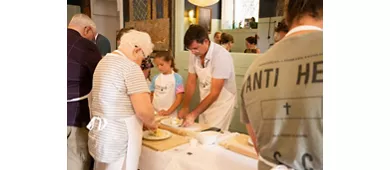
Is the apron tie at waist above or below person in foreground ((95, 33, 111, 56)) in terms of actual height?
below

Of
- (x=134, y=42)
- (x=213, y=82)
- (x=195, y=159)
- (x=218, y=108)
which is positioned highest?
(x=134, y=42)

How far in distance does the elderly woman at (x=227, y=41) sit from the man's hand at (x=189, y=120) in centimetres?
41

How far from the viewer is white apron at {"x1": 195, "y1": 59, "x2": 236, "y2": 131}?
129 cm

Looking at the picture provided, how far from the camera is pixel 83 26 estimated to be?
0.90m

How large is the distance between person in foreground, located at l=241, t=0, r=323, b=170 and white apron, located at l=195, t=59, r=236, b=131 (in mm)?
762

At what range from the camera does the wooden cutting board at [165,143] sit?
100 cm

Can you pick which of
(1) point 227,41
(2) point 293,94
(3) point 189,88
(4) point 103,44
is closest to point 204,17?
(1) point 227,41

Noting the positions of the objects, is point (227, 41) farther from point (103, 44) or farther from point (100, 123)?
point (100, 123)

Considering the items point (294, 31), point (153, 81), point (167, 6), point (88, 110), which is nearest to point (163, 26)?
point (167, 6)

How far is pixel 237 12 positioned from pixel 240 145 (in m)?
0.69

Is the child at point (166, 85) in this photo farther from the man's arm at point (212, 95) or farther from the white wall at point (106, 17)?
the white wall at point (106, 17)

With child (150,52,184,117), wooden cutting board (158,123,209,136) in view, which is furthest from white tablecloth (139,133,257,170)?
child (150,52,184,117)

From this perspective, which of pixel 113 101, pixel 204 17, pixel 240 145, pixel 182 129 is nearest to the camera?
pixel 113 101

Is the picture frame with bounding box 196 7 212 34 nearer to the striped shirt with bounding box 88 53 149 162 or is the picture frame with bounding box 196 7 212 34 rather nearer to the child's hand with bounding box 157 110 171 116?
the child's hand with bounding box 157 110 171 116
